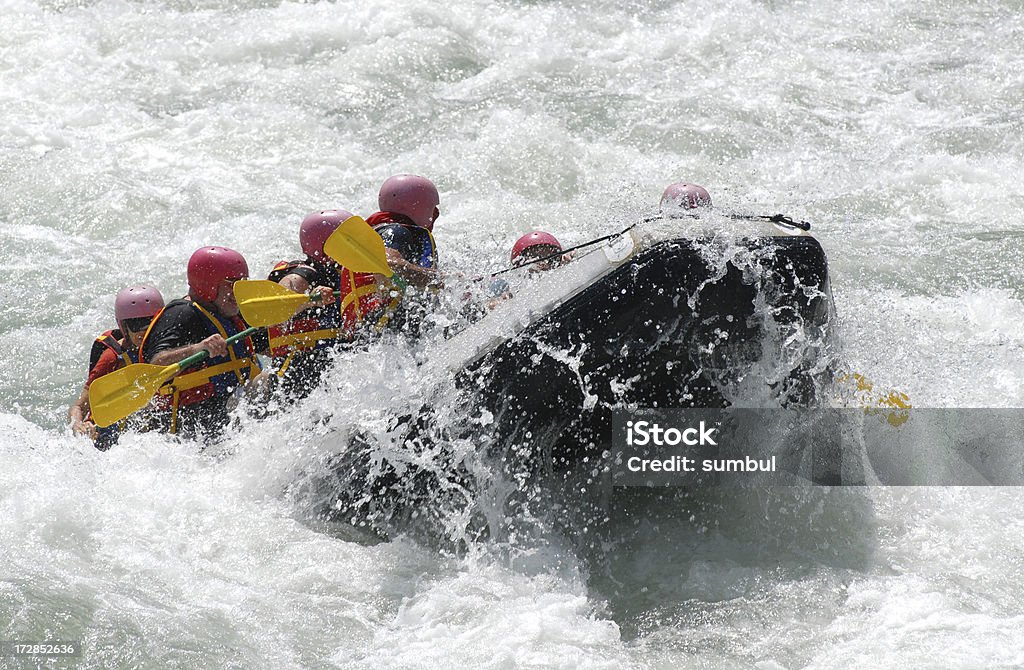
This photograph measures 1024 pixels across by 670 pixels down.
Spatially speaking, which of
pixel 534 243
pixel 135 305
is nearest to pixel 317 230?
pixel 135 305

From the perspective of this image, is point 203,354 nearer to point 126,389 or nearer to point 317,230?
point 126,389

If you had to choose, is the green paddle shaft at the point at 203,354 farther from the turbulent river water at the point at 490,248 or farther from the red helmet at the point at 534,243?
the red helmet at the point at 534,243

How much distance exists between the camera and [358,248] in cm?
550

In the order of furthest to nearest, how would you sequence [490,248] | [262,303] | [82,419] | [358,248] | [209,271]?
[490,248], [82,419], [209,271], [262,303], [358,248]

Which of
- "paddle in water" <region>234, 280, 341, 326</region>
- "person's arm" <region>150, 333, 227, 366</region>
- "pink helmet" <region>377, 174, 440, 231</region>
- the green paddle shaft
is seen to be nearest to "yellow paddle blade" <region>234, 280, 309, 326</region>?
"paddle in water" <region>234, 280, 341, 326</region>

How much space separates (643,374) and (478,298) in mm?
1135

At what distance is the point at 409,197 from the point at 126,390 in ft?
5.66

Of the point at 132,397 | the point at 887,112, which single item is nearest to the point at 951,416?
the point at 132,397

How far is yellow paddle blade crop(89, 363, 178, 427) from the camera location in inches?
227

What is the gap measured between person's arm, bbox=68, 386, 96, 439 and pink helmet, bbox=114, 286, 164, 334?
44cm

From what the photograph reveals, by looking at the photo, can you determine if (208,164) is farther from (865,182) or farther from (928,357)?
(928,357)

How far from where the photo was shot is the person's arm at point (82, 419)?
20.5 feet

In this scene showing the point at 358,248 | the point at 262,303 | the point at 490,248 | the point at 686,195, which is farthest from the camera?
the point at 490,248

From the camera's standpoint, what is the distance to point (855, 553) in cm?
502
